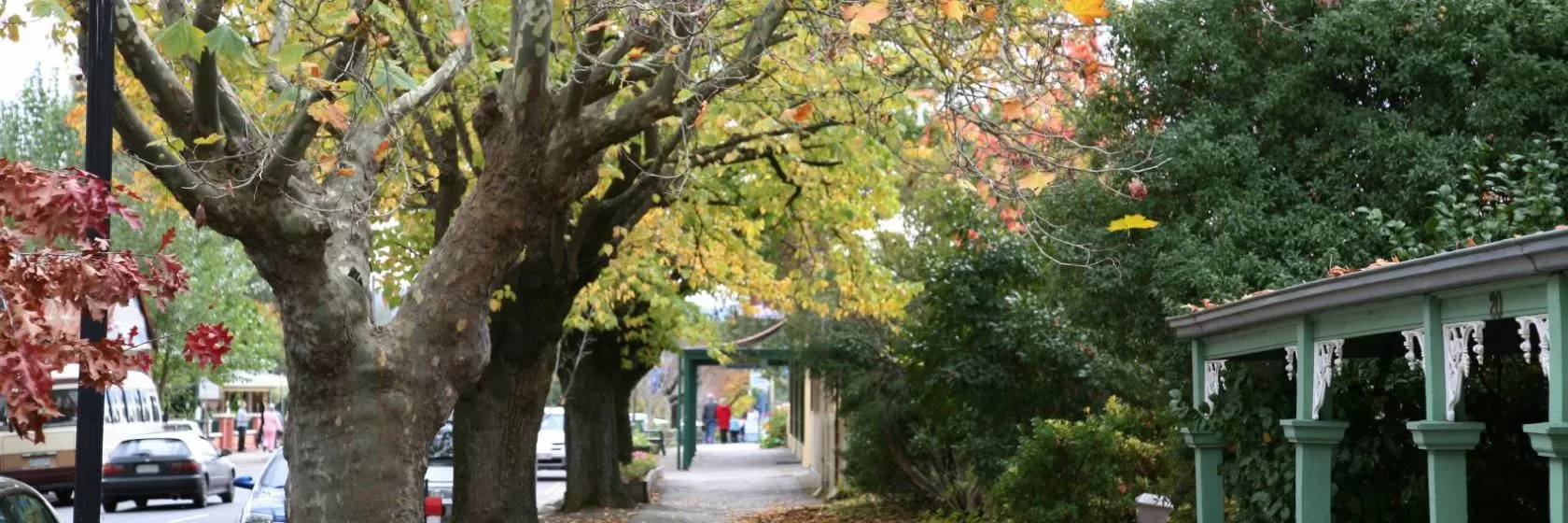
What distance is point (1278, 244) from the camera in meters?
11.3

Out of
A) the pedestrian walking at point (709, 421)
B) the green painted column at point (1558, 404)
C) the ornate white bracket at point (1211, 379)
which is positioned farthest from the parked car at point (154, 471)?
the pedestrian walking at point (709, 421)

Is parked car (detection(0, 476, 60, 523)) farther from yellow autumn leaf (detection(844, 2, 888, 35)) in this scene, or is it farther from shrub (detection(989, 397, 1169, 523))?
shrub (detection(989, 397, 1169, 523))

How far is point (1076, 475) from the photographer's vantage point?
49.3 feet

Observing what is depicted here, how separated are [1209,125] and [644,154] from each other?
633 cm

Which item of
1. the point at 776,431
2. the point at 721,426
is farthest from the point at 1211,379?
the point at 721,426

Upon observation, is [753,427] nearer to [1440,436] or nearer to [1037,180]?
[1037,180]

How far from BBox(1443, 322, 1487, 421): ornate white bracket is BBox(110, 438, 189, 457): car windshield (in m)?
24.0

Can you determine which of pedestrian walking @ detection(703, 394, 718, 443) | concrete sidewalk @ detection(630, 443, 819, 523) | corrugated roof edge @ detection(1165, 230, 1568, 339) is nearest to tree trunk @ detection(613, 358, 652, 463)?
concrete sidewalk @ detection(630, 443, 819, 523)

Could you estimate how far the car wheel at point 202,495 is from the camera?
27.3 m

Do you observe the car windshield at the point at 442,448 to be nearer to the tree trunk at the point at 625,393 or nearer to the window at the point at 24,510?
the tree trunk at the point at 625,393

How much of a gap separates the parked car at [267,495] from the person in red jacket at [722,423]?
4436 cm

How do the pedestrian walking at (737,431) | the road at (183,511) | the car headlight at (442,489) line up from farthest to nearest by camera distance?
the pedestrian walking at (737,431)
the road at (183,511)
the car headlight at (442,489)

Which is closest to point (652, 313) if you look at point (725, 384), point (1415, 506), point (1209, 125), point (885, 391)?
point (885, 391)

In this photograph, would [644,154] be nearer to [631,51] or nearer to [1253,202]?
[631,51]
